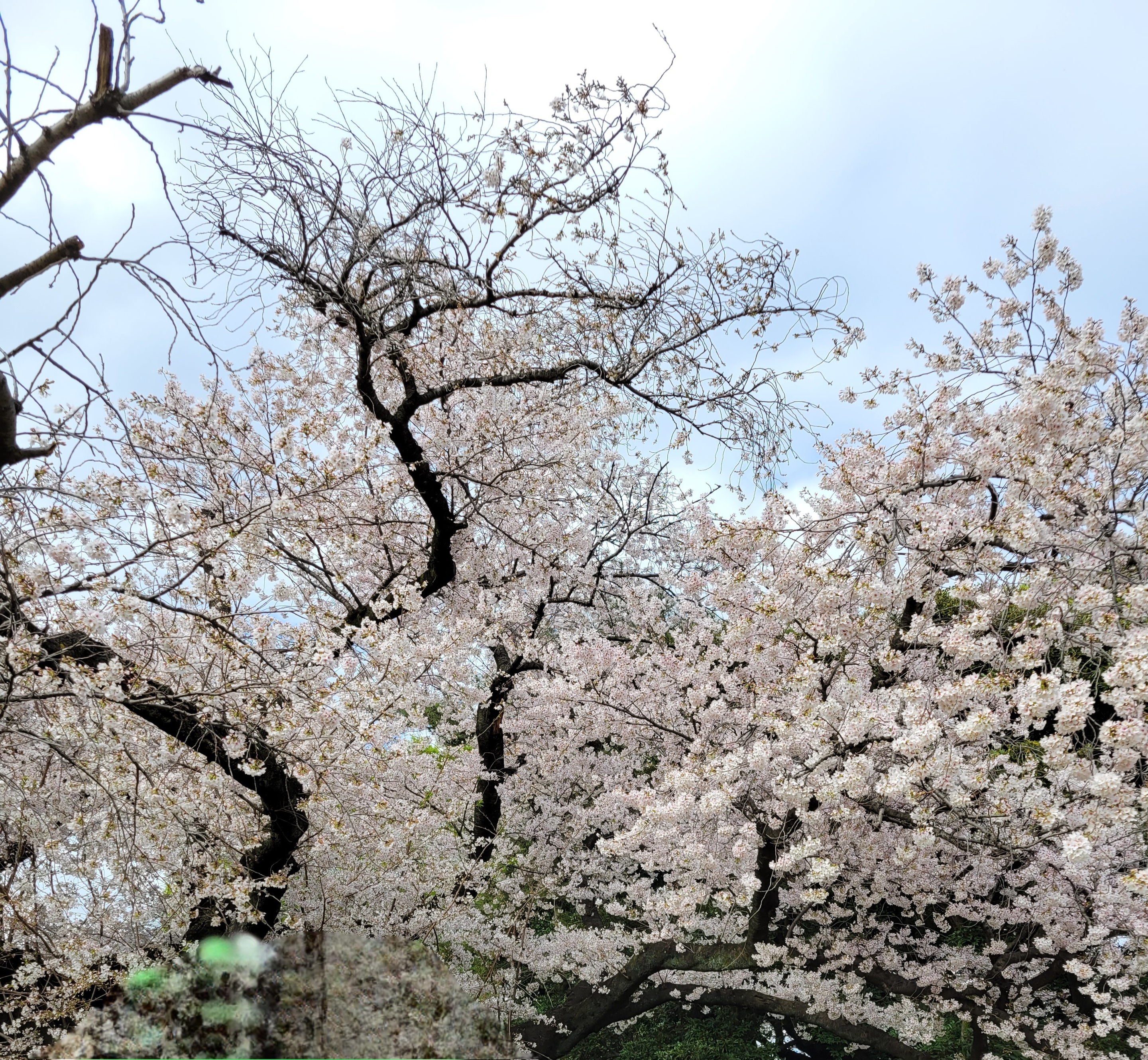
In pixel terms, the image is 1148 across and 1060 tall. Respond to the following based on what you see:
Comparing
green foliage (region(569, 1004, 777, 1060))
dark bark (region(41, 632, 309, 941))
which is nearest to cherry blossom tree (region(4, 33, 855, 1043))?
dark bark (region(41, 632, 309, 941))

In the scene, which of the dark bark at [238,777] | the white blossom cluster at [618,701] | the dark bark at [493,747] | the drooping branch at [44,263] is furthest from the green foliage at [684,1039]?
the drooping branch at [44,263]

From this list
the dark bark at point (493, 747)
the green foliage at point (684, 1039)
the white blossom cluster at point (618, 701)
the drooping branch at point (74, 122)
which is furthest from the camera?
the green foliage at point (684, 1039)

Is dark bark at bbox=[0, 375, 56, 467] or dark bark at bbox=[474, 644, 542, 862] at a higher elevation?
dark bark at bbox=[474, 644, 542, 862]

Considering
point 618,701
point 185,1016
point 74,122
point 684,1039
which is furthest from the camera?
point 684,1039

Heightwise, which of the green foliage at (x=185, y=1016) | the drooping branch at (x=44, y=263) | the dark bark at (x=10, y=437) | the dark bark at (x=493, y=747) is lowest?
the green foliage at (x=185, y=1016)

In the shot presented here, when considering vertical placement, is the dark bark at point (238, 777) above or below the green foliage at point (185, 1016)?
above

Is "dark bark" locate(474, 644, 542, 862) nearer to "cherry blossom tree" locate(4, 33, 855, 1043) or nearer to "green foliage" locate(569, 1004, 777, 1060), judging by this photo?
"cherry blossom tree" locate(4, 33, 855, 1043)

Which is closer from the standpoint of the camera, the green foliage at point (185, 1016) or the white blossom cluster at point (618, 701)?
the green foliage at point (185, 1016)

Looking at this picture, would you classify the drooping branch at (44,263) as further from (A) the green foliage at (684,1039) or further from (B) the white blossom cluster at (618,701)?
(A) the green foliage at (684,1039)

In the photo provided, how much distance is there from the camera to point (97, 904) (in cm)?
550

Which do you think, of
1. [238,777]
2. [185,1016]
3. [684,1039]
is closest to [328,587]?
[238,777]

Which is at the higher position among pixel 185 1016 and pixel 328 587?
pixel 328 587

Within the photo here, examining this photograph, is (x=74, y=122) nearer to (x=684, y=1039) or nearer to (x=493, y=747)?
(x=493, y=747)

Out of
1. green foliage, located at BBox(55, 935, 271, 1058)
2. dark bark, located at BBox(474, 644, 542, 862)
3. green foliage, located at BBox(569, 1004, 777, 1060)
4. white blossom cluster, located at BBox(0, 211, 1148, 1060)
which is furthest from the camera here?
green foliage, located at BBox(569, 1004, 777, 1060)
